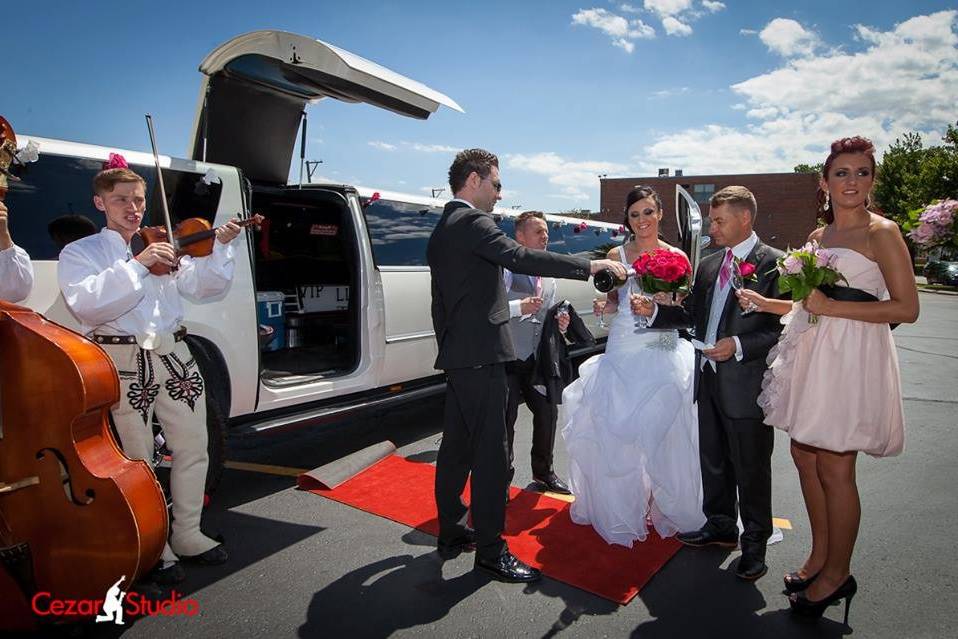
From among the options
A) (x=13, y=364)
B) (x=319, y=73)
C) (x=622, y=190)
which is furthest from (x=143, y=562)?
(x=622, y=190)

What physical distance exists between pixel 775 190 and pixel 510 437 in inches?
1953

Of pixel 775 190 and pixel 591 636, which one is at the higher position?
pixel 775 190

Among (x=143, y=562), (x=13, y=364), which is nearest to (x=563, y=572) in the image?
(x=143, y=562)

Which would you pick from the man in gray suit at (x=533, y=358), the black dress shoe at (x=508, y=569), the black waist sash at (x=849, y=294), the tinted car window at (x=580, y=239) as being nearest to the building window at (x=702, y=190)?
the tinted car window at (x=580, y=239)

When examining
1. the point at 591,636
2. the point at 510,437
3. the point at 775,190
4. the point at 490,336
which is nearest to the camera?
the point at 591,636

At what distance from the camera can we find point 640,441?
11.0ft

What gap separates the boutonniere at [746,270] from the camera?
110 inches

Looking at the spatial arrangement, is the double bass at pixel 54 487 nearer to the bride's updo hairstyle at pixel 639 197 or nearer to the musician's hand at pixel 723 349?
the musician's hand at pixel 723 349

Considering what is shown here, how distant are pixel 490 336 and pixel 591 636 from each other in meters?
1.43

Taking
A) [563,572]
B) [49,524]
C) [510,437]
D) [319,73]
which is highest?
[319,73]

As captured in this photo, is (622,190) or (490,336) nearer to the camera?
(490,336)

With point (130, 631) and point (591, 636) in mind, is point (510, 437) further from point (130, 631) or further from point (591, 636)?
point (130, 631)

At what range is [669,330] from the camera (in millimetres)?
3535

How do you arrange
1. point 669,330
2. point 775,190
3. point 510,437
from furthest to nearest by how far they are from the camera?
1. point 775,190
2. point 510,437
3. point 669,330
